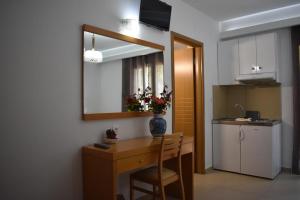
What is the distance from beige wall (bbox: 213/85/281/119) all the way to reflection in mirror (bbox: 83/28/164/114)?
1.69 meters

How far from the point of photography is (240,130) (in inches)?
142

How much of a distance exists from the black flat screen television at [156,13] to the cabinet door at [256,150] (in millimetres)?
2009

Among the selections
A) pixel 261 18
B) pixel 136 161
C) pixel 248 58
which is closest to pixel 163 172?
pixel 136 161

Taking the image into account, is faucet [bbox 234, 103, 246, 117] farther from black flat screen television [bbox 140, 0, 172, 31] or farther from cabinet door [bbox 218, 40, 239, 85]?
black flat screen television [bbox 140, 0, 172, 31]

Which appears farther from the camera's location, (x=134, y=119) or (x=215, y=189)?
(x=215, y=189)

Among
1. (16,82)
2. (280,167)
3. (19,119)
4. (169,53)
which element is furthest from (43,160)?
(280,167)

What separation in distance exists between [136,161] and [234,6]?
290cm

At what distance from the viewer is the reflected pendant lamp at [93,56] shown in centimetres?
216

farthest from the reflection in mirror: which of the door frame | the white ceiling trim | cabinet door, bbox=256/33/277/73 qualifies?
the white ceiling trim

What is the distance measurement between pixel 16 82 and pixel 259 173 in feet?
11.1

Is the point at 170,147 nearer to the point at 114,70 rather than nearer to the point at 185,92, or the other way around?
the point at 114,70

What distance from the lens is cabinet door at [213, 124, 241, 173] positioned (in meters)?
3.67

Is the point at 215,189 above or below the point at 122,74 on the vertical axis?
below

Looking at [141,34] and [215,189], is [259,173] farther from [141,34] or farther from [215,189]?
[141,34]
